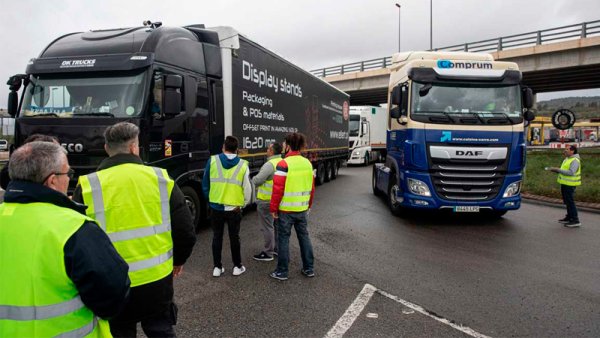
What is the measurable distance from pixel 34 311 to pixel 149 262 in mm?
879

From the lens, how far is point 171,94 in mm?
5875

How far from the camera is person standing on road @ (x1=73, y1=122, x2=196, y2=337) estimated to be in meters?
2.36

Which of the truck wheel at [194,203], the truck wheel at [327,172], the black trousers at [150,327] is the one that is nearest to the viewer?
the black trousers at [150,327]

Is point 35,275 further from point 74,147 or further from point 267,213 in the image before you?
point 74,147

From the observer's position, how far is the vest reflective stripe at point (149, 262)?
7.75 ft

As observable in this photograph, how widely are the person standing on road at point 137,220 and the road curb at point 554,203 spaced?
10.7 meters

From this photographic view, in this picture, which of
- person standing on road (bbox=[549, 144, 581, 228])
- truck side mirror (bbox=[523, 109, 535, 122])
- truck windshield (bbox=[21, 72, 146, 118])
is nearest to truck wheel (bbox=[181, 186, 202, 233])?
truck windshield (bbox=[21, 72, 146, 118])

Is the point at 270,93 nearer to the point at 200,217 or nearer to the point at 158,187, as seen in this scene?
the point at 200,217

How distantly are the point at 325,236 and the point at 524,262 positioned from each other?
120 inches

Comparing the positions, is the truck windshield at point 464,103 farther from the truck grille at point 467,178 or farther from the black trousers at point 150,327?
the black trousers at point 150,327

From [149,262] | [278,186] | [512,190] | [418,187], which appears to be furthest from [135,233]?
[512,190]

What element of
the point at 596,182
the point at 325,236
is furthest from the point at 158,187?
the point at 596,182

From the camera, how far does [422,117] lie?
786 centimetres

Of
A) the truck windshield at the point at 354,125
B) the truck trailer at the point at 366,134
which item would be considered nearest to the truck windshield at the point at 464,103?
the truck trailer at the point at 366,134
